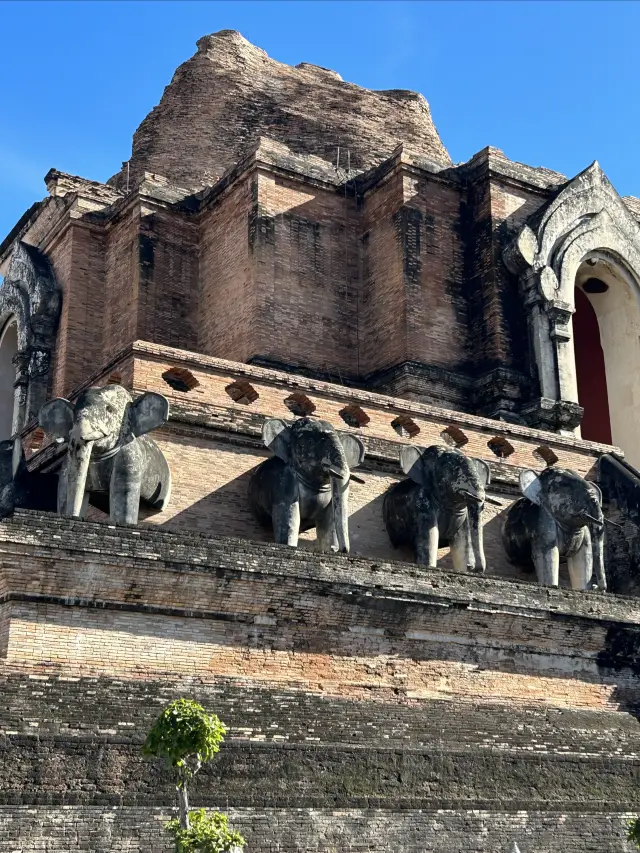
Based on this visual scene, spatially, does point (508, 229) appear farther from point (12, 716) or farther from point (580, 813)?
point (12, 716)

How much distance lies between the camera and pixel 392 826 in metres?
11.2

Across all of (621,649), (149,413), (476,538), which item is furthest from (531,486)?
(149,413)

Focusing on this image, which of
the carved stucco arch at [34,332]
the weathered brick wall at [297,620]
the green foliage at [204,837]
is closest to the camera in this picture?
the green foliage at [204,837]

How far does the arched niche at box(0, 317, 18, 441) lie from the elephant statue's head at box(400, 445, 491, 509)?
1036 centimetres

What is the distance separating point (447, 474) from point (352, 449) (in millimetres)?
1134

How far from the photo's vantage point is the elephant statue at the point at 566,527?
16281 millimetres

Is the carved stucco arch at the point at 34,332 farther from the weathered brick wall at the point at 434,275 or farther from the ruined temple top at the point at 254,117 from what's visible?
the weathered brick wall at the point at 434,275

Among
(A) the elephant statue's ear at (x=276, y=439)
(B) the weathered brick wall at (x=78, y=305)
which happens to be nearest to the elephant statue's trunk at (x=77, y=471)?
(A) the elephant statue's ear at (x=276, y=439)

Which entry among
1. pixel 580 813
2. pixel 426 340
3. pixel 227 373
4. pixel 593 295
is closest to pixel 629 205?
pixel 593 295

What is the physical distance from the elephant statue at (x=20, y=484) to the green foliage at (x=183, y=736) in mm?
5928

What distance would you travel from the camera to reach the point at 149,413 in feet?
48.0

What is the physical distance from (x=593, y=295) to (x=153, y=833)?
15.6m

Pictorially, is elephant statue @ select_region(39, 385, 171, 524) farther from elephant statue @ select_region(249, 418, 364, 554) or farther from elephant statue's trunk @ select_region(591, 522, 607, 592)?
elephant statue's trunk @ select_region(591, 522, 607, 592)

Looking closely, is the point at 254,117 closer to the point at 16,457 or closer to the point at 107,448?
the point at 16,457
